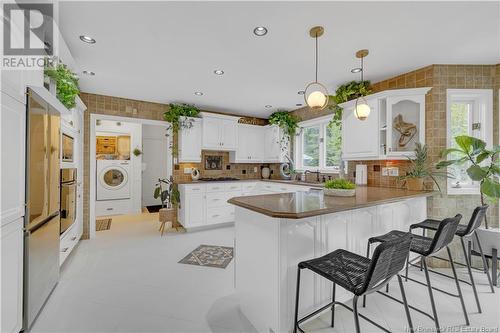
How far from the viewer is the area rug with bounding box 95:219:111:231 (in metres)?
4.49

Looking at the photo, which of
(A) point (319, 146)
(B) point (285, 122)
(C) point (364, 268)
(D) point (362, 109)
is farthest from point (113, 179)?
(C) point (364, 268)

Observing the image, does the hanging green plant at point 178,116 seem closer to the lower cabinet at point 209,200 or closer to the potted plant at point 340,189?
the lower cabinet at point 209,200

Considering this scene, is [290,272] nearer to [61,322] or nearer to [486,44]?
[61,322]

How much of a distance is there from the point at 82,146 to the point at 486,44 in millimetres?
5458

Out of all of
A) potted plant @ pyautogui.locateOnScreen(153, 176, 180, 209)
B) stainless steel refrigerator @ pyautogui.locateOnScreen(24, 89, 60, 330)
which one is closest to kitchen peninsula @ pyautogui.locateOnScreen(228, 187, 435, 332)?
stainless steel refrigerator @ pyautogui.locateOnScreen(24, 89, 60, 330)

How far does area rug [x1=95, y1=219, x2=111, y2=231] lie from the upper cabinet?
4910 mm

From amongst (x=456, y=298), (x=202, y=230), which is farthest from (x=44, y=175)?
(x=456, y=298)

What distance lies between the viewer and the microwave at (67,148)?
Result: 263cm

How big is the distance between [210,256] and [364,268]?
2.19 meters

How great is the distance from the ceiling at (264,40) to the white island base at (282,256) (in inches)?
64.3

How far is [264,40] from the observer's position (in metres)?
2.22

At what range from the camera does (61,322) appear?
5.94 ft

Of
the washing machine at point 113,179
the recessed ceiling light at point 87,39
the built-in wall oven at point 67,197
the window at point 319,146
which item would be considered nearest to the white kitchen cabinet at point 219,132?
the window at point 319,146

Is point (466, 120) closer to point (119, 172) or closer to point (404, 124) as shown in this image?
point (404, 124)
